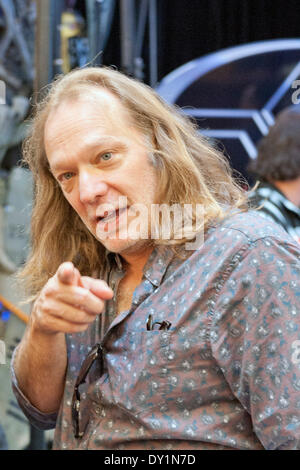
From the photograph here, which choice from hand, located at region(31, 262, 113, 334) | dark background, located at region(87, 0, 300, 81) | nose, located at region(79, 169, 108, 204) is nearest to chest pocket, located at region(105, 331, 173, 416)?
hand, located at region(31, 262, 113, 334)

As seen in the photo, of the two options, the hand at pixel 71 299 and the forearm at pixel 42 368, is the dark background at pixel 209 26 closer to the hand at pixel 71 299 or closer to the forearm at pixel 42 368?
the forearm at pixel 42 368

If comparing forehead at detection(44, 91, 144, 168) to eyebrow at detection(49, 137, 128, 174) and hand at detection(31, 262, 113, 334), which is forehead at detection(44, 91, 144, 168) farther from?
hand at detection(31, 262, 113, 334)

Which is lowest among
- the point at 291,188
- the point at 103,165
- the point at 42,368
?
the point at 291,188

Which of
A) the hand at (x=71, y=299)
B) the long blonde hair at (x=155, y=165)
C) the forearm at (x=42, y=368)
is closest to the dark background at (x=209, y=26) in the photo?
the long blonde hair at (x=155, y=165)

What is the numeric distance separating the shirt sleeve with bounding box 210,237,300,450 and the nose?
28cm

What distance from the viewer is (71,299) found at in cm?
86

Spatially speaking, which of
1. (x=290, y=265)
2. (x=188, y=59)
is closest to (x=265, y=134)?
(x=188, y=59)

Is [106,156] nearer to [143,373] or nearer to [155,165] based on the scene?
[155,165]

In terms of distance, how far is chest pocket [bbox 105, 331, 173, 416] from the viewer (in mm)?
974

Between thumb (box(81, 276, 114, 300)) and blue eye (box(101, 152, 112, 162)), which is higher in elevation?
blue eye (box(101, 152, 112, 162))

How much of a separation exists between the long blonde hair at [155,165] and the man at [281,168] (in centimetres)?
75

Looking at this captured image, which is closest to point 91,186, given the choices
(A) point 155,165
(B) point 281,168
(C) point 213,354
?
(A) point 155,165

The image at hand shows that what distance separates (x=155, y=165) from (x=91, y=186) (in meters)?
0.16

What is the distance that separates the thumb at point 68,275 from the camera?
2.75 ft
